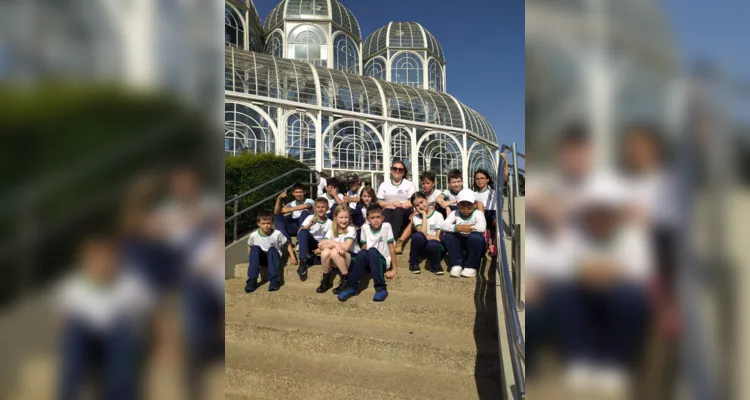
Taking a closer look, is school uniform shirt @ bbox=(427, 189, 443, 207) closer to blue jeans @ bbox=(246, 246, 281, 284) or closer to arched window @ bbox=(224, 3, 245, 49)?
blue jeans @ bbox=(246, 246, 281, 284)

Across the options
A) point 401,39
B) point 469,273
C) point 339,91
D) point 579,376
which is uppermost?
point 401,39

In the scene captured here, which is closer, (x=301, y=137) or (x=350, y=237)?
(x=350, y=237)

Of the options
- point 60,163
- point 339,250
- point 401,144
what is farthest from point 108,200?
point 401,144

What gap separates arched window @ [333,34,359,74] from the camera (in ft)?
81.5

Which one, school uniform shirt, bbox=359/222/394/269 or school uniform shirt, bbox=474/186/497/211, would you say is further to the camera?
school uniform shirt, bbox=474/186/497/211

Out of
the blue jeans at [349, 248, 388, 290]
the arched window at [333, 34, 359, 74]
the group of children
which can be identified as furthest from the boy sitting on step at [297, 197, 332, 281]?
the arched window at [333, 34, 359, 74]

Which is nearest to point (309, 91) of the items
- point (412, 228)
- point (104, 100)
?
point (412, 228)

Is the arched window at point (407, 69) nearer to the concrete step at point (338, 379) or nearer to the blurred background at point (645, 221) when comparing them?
the concrete step at point (338, 379)

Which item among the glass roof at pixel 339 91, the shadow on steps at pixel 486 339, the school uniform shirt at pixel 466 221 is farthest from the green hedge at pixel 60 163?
the glass roof at pixel 339 91

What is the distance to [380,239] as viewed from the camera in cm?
A: 441

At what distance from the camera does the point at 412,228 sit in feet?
18.2

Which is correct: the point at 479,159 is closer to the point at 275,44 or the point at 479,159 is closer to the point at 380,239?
the point at 275,44

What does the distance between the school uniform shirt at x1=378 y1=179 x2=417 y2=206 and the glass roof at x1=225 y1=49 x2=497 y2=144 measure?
412 inches

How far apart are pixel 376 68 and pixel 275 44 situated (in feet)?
26.8
